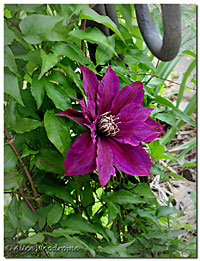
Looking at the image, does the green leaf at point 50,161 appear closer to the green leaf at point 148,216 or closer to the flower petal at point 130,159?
the flower petal at point 130,159

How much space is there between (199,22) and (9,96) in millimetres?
401

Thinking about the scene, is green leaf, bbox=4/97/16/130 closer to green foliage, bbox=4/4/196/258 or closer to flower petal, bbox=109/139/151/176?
green foliage, bbox=4/4/196/258

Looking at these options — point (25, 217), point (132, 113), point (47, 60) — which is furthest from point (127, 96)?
point (25, 217)

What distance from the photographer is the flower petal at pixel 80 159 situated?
41cm

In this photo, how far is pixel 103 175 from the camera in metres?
0.41

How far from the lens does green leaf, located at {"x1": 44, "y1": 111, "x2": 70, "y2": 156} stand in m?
0.42

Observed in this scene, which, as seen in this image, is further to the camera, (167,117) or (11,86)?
(167,117)

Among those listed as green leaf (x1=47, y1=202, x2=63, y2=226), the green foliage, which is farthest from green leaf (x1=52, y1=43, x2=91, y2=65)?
green leaf (x1=47, y1=202, x2=63, y2=226)

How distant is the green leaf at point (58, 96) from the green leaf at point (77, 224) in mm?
168

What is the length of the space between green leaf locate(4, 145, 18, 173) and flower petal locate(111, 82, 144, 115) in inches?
6.0

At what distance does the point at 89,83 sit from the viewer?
440mm

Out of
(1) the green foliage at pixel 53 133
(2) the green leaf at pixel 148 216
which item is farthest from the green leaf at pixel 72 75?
(2) the green leaf at pixel 148 216

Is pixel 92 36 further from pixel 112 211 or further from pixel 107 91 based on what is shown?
pixel 112 211

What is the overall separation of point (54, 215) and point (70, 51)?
233 mm
